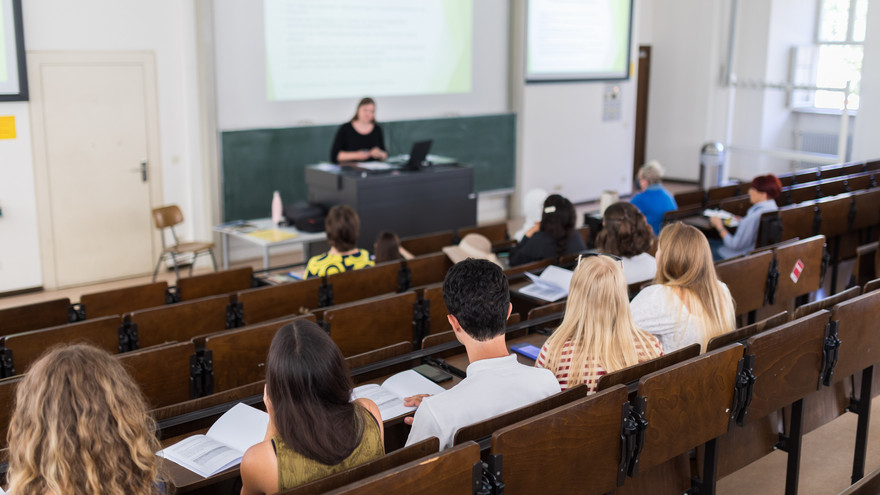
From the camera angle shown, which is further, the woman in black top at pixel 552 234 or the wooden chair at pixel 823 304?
the woman in black top at pixel 552 234

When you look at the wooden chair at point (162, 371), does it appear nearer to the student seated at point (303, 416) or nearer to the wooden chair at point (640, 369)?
the student seated at point (303, 416)

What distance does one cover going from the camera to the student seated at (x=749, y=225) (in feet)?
17.3

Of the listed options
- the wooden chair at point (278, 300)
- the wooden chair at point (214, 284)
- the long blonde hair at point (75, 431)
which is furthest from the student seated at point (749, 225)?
the long blonde hair at point (75, 431)

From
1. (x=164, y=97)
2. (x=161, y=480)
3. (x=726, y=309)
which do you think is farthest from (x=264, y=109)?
(x=161, y=480)

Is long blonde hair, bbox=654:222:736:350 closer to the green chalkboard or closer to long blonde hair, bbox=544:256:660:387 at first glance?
long blonde hair, bbox=544:256:660:387

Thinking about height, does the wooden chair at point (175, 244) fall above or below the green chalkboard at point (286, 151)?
below

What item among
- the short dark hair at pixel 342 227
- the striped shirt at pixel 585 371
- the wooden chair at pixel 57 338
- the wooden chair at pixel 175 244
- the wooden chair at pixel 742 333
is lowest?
the wooden chair at pixel 175 244

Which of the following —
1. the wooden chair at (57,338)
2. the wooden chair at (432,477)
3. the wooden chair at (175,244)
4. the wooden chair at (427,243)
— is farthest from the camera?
the wooden chair at (175,244)

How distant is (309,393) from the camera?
1864mm

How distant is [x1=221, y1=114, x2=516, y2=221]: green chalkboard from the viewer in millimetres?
7406

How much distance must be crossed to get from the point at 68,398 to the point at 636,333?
1.89 metres

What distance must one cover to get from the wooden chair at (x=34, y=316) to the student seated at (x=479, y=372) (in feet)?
7.30

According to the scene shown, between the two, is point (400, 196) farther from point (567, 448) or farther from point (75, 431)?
point (75, 431)

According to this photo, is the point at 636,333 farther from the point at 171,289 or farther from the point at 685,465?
the point at 171,289
